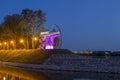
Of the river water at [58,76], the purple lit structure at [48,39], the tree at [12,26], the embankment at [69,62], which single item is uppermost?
the tree at [12,26]

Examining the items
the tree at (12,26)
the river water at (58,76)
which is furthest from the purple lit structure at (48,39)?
the river water at (58,76)

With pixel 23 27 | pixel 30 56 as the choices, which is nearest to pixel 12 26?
pixel 23 27

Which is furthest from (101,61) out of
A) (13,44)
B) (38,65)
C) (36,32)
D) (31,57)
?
(13,44)

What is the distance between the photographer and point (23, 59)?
7275 centimetres

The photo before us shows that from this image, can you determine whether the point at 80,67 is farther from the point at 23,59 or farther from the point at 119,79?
the point at 23,59

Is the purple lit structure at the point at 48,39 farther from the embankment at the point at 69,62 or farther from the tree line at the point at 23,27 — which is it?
the tree line at the point at 23,27

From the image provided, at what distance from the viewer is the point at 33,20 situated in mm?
93000

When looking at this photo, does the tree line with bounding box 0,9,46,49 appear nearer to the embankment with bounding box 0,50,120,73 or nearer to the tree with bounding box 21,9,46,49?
the tree with bounding box 21,9,46,49

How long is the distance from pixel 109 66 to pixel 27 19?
47.4 meters

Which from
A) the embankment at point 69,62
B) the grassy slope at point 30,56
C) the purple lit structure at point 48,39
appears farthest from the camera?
the purple lit structure at point 48,39

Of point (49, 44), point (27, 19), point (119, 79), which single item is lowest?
point (119, 79)

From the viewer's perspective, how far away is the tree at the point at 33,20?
303ft

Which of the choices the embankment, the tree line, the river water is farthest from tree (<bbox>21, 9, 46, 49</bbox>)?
the river water

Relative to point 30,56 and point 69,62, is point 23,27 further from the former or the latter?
point 69,62
